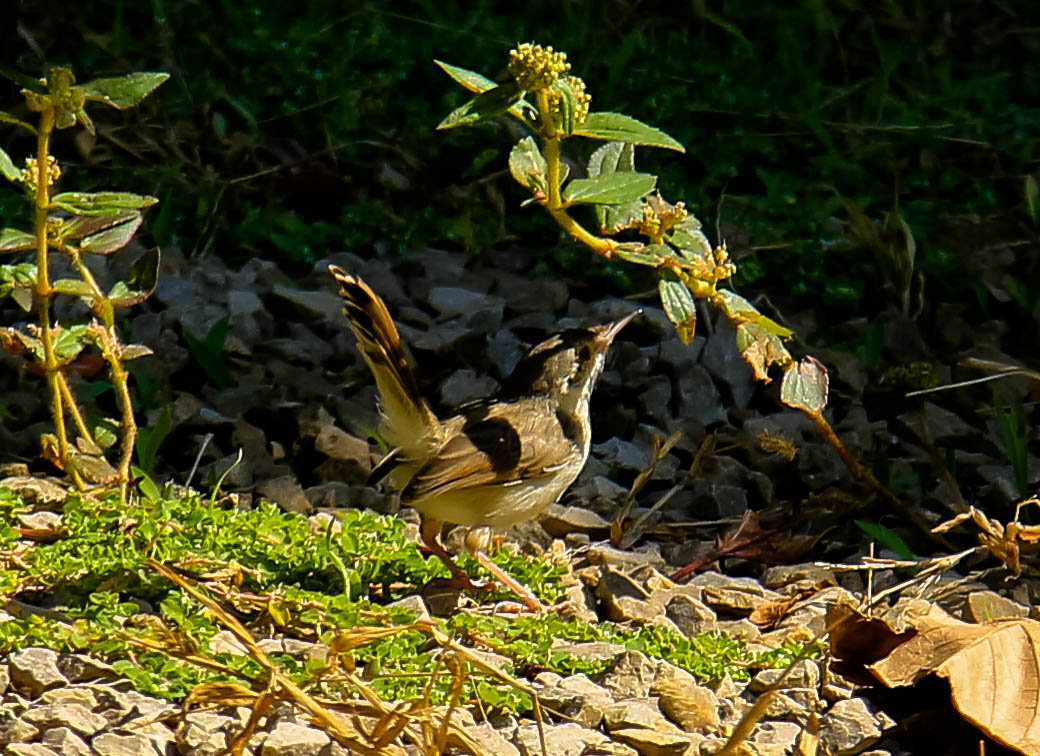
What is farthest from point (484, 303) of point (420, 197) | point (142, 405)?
point (142, 405)

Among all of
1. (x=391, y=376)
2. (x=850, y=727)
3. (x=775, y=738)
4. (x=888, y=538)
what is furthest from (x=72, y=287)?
(x=888, y=538)

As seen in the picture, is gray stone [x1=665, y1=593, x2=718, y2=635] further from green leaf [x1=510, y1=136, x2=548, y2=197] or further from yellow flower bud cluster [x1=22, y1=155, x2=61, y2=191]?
yellow flower bud cluster [x1=22, y1=155, x2=61, y2=191]

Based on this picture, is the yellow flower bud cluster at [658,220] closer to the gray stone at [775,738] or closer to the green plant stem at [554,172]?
the green plant stem at [554,172]

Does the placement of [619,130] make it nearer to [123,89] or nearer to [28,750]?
[123,89]

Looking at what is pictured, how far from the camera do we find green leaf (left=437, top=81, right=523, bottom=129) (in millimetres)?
3980

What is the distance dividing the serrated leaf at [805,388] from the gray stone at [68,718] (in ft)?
6.80

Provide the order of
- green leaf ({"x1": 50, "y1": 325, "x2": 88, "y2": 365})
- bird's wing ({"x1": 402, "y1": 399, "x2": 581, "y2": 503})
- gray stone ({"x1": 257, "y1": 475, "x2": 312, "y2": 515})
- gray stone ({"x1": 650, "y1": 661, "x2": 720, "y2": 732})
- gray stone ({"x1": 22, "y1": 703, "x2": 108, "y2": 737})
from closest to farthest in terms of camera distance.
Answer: gray stone ({"x1": 22, "y1": 703, "x2": 108, "y2": 737}) → gray stone ({"x1": 650, "y1": 661, "x2": 720, "y2": 732}) → green leaf ({"x1": 50, "y1": 325, "x2": 88, "y2": 365}) → bird's wing ({"x1": 402, "y1": 399, "x2": 581, "y2": 503}) → gray stone ({"x1": 257, "y1": 475, "x2": 312, "y2": 515})

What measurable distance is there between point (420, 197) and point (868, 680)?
4105mm

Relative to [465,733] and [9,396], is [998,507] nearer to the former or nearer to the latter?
[465,733]

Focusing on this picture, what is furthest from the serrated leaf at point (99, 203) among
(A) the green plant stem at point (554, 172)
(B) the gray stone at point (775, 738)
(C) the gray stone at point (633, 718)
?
(B) the gray stone at point (775, 738)

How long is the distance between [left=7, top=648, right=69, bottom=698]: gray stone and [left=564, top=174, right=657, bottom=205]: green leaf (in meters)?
1.69

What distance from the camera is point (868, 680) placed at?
376cm

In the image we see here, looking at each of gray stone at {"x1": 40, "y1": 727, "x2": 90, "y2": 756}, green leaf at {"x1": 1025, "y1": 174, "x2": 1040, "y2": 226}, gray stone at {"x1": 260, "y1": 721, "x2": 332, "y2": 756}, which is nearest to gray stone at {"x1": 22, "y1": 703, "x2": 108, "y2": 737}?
gray stone at {"x1": 40, "y1": 727, "x2": 90, "y2": 756}

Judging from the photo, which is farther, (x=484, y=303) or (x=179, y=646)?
(x=484, y=303)
